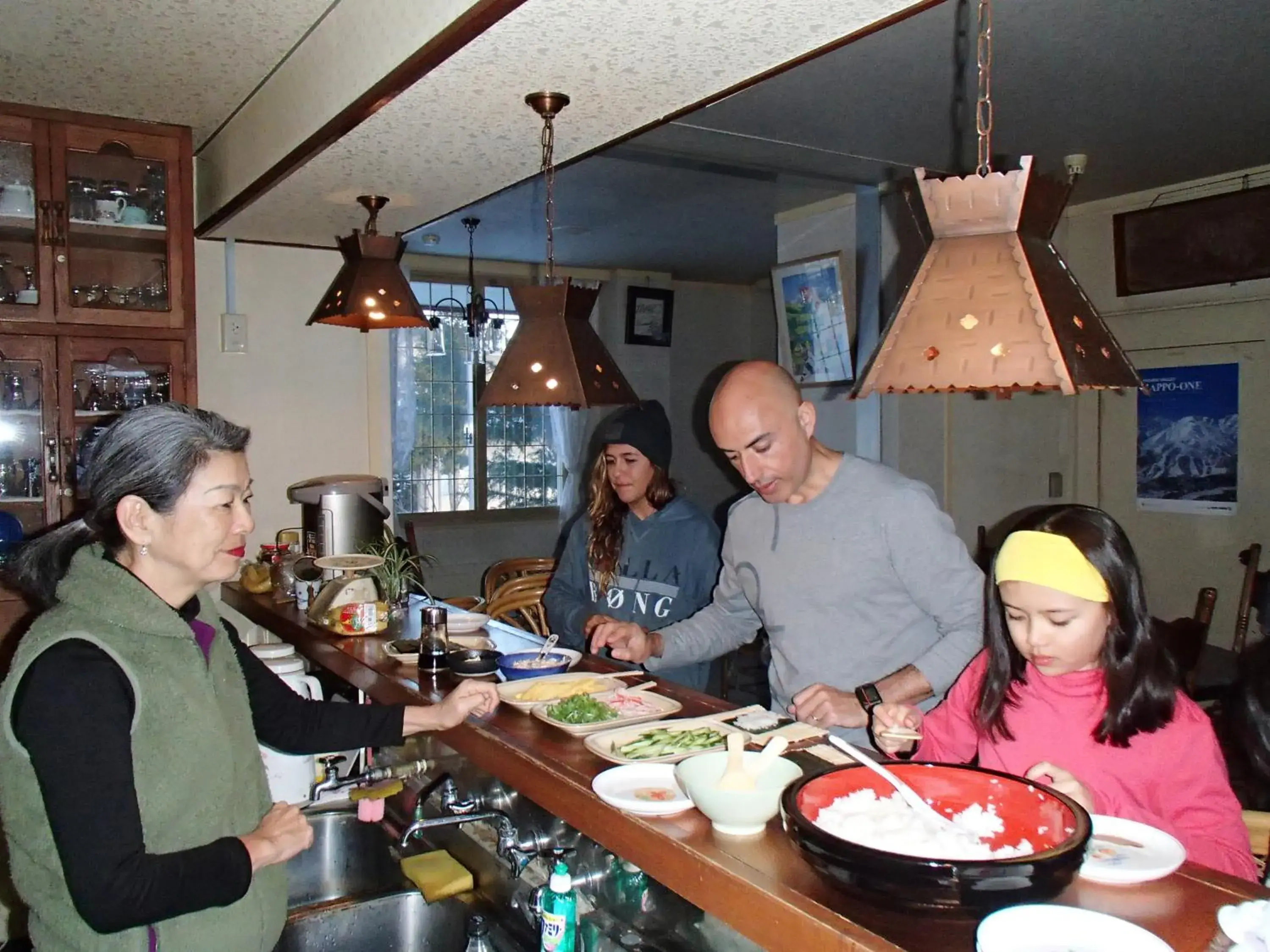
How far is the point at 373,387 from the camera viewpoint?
4234mm

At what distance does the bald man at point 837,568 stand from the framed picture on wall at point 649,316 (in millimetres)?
5790

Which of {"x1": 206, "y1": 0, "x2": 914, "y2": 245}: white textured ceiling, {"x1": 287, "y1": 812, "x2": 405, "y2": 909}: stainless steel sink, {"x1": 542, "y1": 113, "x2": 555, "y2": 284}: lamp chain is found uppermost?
{"x1": 206, "y1": 0, "x2": 914, "y2": 245}: white textured ceiling

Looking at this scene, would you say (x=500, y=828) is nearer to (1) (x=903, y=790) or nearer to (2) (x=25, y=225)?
(1) (x=903, y=790)

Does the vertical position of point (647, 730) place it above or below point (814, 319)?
below

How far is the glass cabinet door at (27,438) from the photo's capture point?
130 inches

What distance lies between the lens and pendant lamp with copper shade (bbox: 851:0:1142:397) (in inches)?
45.0

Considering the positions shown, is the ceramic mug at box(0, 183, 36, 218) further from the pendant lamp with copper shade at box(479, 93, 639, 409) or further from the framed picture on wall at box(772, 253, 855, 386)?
the framed picture on wall at box(772, 253, 855, 386)

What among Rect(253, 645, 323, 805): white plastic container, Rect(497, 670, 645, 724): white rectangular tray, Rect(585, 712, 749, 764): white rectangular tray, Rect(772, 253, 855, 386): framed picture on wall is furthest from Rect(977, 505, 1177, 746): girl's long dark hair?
Rect(772, 253, 855, 386): framed picture on wall

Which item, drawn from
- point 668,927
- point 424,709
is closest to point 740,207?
point 424,709

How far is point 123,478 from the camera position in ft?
4.77

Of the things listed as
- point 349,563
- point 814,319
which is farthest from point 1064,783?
point 814,319

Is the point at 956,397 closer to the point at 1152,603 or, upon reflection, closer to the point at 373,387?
the point at 1152,603

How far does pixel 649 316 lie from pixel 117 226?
500 cm

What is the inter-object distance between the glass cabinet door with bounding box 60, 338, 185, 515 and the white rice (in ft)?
9.89
